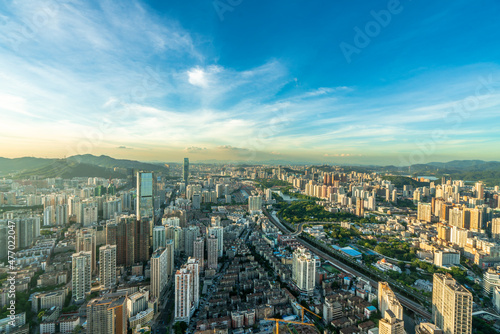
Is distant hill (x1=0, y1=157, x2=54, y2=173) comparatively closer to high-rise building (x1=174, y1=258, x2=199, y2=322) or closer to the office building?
high-rise building (x1=174, y1=258, x2=199, y2=322)

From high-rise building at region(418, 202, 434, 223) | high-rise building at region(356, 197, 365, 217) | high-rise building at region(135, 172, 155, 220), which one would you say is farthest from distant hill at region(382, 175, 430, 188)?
high-rise building at region(135, 172, 155, 220)

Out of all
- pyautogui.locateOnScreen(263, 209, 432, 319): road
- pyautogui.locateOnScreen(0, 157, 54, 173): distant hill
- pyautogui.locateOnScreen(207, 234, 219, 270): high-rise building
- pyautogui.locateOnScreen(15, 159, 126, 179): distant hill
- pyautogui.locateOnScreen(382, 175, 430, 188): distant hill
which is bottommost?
pyautogui.locateOnScreen(263, 209, 432, 319): road

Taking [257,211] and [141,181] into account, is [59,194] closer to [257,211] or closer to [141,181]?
[141,181]

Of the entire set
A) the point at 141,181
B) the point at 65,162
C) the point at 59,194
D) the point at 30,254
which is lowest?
the point at 30,254

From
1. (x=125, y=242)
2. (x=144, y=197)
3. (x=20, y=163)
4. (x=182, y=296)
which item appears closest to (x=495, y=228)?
(x=182, y=296)

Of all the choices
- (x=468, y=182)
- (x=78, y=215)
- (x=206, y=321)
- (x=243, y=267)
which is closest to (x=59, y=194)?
(x=78, y=215)

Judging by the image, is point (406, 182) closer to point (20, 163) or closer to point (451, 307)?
point (451, 307)
